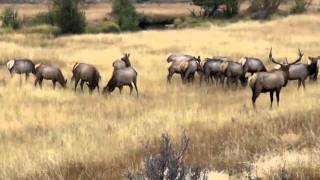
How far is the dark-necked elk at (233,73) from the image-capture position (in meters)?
20.2

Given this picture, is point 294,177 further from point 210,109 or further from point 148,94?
point 148,94

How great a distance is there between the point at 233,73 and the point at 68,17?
32.7 metres

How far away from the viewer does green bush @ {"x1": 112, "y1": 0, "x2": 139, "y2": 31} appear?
194ft

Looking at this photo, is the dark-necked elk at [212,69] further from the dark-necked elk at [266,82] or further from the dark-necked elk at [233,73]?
the dark-necked elk at [266,82]

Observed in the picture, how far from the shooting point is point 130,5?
6259 centimetres

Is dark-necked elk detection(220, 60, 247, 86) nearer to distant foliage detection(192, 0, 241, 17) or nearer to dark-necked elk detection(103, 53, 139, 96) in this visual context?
dark-necked elk detection(103, 53, 139, 96)

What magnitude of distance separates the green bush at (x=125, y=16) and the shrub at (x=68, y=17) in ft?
28.1

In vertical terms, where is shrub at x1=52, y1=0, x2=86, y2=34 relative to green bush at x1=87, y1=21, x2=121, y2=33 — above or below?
above

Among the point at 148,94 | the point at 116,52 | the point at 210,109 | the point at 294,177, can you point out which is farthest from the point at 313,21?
the point at 294,177

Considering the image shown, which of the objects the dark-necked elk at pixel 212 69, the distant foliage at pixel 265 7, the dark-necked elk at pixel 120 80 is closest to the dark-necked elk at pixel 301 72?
the dark-necked elk at pixel 212 69

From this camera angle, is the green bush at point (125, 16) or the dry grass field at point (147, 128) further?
the green bush at point (125, 16)

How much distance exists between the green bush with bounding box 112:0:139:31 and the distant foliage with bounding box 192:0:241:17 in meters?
12.2

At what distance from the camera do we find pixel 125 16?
199 feet

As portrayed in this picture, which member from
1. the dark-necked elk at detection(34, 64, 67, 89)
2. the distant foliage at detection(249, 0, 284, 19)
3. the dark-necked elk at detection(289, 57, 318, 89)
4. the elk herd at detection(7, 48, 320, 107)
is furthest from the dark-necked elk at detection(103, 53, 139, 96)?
the distant foliage at detection(249, 0, 284, 19)
